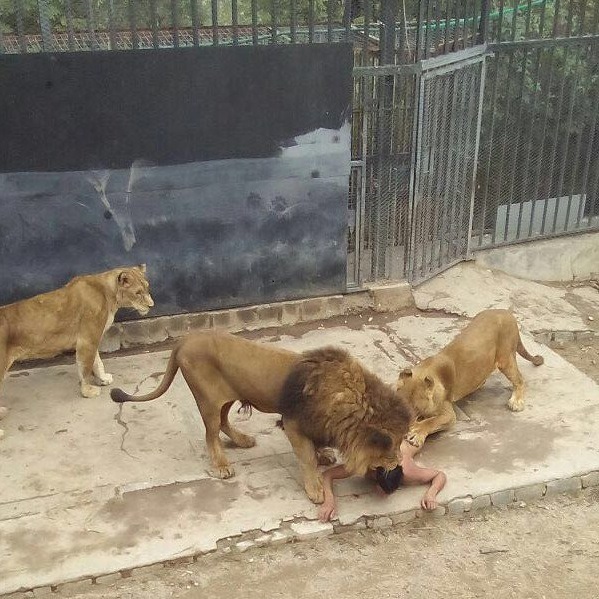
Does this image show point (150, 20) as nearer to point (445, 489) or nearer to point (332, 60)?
point (332, 60)

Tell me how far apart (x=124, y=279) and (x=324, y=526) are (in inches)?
111

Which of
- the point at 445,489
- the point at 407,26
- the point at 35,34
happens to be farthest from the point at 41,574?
the point at 407,26

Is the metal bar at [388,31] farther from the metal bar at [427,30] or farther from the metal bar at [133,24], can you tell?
the metal bar at [133,24]

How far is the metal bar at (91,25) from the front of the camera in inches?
249

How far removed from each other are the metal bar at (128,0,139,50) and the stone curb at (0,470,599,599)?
418cm

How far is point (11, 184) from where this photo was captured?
6637 mm

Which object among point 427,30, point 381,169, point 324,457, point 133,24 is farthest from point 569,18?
point 324,457

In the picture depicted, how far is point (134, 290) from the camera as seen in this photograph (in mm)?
6652

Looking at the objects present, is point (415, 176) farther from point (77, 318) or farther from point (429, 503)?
point (429, 503)

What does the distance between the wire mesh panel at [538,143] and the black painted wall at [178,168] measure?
7.45 ft

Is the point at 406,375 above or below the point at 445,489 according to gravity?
above

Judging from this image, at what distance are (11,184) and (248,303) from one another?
2.47 metres

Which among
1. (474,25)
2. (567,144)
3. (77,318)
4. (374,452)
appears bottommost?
(374,452)

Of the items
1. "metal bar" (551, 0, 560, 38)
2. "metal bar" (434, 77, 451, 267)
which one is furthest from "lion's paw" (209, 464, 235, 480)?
"metal bar" (551, 0, 560, 38)
